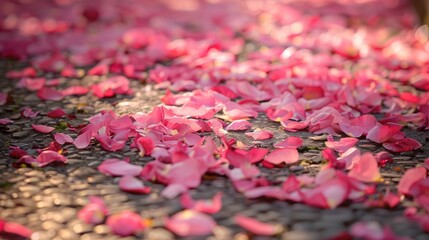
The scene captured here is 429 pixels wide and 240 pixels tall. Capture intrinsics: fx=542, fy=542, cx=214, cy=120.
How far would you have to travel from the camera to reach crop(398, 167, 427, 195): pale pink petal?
5.79 ft

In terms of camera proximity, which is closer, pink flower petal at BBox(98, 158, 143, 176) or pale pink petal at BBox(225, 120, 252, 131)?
pink flower petal at BBox(98, 158, 143, 176)

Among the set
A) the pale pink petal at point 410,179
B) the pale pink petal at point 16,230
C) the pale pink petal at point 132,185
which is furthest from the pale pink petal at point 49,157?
the pale pink petal at point 410,179

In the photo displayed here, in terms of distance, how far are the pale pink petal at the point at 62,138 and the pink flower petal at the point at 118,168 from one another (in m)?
0.33

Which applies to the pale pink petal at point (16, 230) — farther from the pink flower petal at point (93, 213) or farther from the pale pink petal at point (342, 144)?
the pale pink petal at point (342, 144)

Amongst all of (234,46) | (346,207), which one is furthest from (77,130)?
(234,46)

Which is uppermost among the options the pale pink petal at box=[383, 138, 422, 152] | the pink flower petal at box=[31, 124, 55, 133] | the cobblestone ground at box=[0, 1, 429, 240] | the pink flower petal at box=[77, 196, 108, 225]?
the pink flower petal at box=[31, 124, 55, 133]

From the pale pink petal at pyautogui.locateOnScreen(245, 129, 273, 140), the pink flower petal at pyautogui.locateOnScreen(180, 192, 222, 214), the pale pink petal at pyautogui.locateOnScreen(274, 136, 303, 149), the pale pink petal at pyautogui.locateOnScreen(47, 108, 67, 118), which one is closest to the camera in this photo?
the pink flower petal at pyautogui.locateOnScreen(180, 192, 222, 214)

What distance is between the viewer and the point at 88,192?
6.01 ft

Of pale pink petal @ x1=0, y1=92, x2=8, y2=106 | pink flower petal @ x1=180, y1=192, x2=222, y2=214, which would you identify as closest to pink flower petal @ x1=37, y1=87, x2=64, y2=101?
pale pink petal @ x1=0, y1=92, x2=8, y2=106

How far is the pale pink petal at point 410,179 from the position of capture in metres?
1.76

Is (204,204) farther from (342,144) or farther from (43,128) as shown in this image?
(43,128)

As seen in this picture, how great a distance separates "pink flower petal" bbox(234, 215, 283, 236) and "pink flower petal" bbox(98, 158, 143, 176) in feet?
1.66

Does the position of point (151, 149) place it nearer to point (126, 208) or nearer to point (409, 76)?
point (126, 208)

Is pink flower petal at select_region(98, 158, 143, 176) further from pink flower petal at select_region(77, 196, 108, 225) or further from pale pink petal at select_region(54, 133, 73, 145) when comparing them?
pale pink petal at select_region(54, 133, 73, 145)
